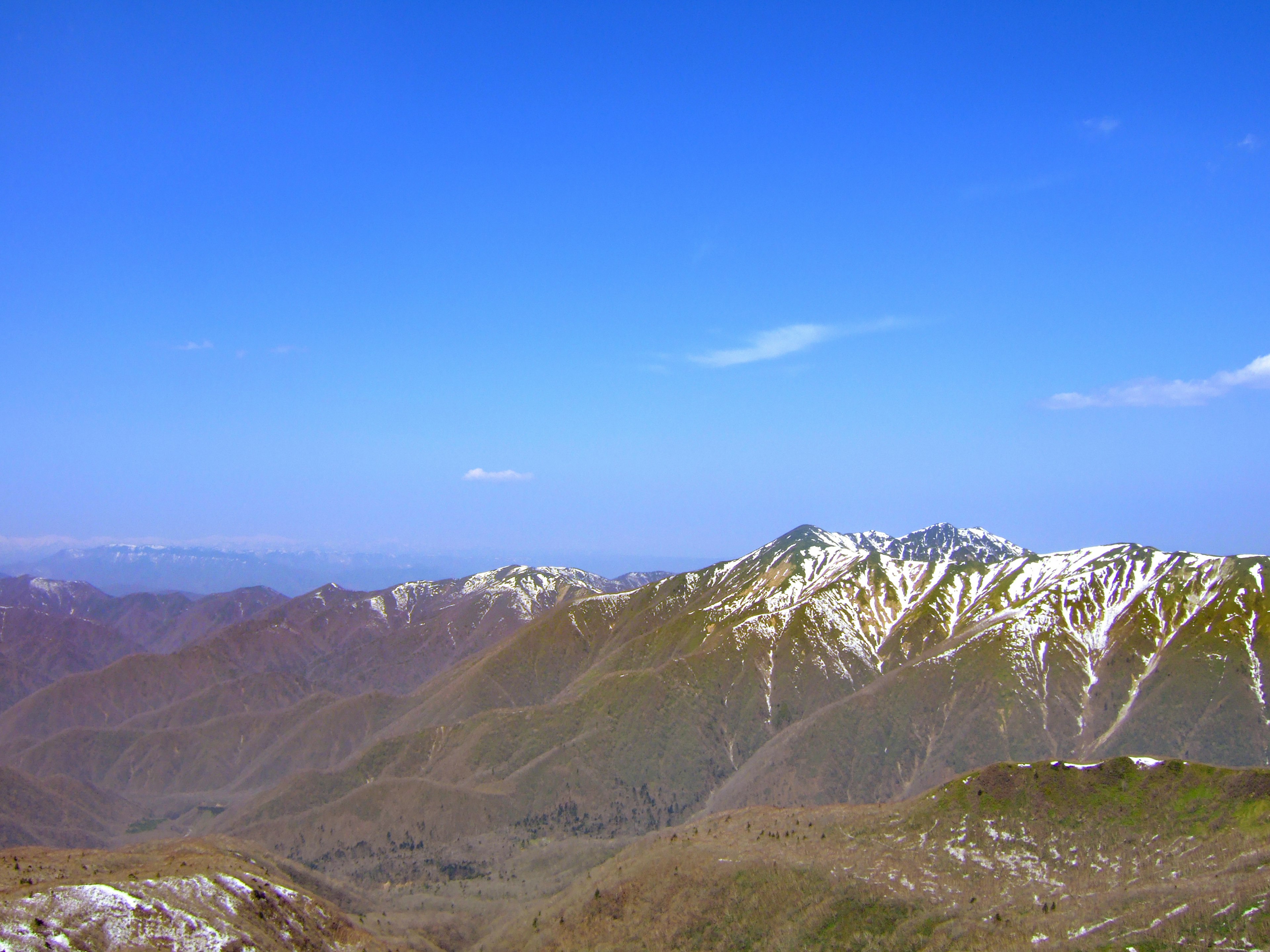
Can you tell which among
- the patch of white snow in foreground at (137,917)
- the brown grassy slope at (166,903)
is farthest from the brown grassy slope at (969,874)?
the patch of white snow in foreground at (137,917)

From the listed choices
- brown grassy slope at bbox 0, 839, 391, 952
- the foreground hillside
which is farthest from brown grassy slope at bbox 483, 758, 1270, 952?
brown grassy slope at bbox 0, 839, 391, 952

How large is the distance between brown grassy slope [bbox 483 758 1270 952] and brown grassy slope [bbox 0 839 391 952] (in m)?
28.9

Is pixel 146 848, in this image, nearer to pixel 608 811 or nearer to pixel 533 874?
pixel 533 874

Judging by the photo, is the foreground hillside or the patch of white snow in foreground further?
the foreground hillside

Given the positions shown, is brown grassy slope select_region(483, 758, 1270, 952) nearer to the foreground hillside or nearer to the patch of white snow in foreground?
the foreground hillside

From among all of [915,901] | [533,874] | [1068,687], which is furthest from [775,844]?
[1068,687]

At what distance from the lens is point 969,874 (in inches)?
3789

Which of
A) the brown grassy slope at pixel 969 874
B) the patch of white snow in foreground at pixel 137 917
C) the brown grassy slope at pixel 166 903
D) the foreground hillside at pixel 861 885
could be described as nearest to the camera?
the patch of white snow in foreground at pixel 137 917

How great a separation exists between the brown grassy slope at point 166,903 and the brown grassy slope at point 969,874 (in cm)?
2888

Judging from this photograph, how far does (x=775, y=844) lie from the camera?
111500 mm

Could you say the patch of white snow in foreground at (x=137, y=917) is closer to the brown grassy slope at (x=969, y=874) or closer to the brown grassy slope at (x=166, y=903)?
the brown grassy slope at (x=166, y=903)

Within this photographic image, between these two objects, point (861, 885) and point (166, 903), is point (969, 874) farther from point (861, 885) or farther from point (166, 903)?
point (166, 903)

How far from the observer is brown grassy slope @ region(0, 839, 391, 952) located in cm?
7706

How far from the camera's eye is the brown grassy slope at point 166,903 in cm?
7706
